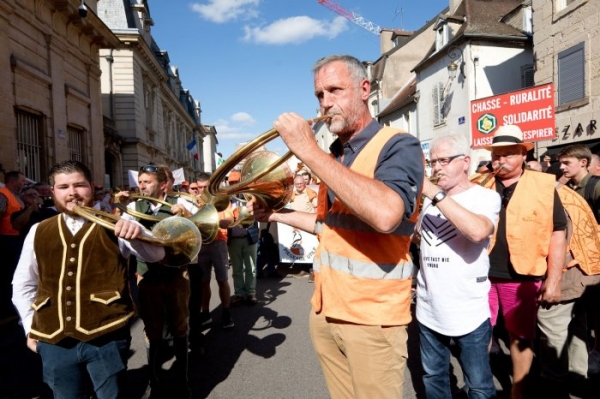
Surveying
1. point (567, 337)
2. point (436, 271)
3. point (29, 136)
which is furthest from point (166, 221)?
point (29, 136)

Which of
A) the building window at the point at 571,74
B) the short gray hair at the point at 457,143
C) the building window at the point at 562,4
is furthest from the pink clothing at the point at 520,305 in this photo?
the building window at the point at 562,4

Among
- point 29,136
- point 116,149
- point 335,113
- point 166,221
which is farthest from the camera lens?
point 116,149

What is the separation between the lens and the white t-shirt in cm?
241

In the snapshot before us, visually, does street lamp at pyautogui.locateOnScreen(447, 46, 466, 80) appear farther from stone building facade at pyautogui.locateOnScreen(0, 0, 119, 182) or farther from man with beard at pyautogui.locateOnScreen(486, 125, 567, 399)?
man with beard at pyautogui.locateOnScreen(486, 125, 567, 399)

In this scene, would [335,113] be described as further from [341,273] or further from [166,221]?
[166,221]

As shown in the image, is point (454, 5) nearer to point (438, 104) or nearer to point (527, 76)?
point (438, 104)

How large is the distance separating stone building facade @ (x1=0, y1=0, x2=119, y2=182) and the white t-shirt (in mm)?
10315

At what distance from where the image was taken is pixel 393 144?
1688 millimetres

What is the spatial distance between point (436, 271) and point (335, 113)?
4.19ft

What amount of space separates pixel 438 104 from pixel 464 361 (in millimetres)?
18552

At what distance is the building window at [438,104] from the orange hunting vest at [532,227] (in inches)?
687

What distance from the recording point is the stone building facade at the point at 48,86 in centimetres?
980

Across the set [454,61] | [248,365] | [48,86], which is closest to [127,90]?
[48,86]

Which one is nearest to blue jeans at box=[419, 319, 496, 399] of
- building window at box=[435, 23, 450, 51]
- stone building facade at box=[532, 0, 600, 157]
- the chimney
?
stone building facade at box=[532, 0, 600, 157]
